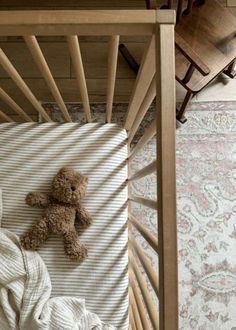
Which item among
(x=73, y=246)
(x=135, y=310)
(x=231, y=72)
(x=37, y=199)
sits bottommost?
(x=135, y=310)

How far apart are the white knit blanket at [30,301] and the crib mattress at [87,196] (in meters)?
0.04

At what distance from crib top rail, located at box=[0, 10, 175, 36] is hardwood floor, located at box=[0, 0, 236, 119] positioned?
0.81 meters

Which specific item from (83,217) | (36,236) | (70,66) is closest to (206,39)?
(70,66)

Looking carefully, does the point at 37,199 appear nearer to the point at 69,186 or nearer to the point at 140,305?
the point at 69,186

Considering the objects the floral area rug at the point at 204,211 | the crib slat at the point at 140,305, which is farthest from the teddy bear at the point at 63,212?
the floral area rug at the point at 204,211

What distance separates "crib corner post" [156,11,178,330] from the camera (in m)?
0.66

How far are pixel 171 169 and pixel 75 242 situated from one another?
0.47 m

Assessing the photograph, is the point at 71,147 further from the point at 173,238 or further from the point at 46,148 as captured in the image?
the point at 173,238

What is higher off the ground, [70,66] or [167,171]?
[70,66]

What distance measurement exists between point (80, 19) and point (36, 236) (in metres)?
0.57

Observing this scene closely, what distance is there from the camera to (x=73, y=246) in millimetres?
1053

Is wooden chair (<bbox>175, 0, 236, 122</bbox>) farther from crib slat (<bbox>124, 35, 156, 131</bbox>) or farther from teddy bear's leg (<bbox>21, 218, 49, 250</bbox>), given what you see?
teddy bear's leg (<bbox>21, 218, 49, 250</bbox>)

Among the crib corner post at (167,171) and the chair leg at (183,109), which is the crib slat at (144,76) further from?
the chair leg at (183,109)

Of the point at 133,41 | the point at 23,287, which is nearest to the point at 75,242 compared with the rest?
the point at 23,287
